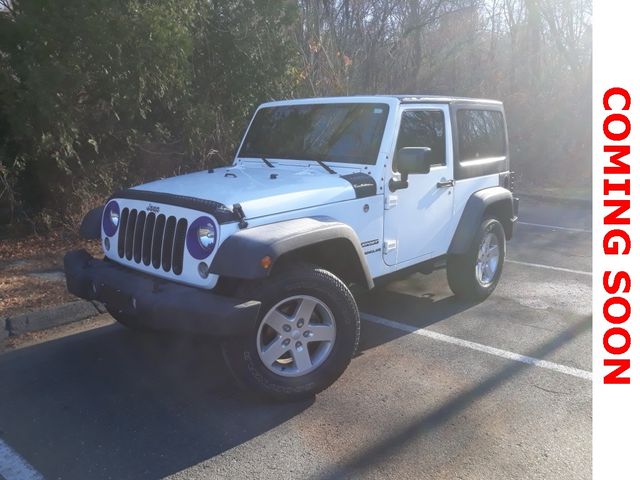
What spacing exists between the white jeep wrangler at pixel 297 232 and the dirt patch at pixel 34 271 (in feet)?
4.20

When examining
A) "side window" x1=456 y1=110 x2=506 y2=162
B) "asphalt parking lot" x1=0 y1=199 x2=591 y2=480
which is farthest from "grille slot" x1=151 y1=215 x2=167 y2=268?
"side window" x1=456 y1=110 x2=506 y2=162

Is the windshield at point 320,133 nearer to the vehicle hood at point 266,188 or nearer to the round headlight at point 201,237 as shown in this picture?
the vehicle hood at point 266,188

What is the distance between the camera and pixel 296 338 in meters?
3.99

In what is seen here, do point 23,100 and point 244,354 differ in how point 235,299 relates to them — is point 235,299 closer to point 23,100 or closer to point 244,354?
point 244,354

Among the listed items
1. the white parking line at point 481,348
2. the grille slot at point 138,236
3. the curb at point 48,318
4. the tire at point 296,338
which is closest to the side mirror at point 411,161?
the tire at point 296,338

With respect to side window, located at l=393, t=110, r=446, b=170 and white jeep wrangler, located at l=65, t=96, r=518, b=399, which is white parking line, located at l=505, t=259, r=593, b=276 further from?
side window, located at l=393, t=110, r=446, b=170

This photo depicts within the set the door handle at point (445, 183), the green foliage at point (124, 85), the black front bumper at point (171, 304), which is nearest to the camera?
the black front bumper at point (171, 304)

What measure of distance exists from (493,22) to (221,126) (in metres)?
16.8

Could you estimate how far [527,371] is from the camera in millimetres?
4461

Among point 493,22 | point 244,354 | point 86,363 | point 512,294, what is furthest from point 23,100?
point 493,22

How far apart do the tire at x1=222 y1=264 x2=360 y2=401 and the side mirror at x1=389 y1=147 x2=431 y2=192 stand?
114 cm

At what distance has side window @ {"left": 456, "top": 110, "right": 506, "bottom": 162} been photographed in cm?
582

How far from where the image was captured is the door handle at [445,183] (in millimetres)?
5387

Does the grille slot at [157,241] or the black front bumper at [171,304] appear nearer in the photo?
the black front bumper at [171,304]
